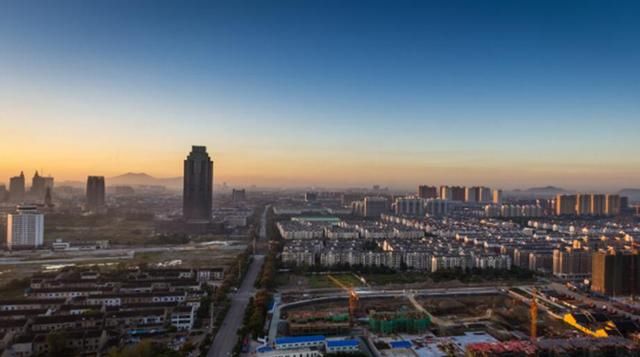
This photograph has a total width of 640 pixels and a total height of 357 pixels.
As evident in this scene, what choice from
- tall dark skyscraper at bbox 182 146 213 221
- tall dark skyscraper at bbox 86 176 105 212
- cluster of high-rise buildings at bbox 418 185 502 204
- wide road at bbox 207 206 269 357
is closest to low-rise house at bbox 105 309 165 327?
wide road at bbox 207 206 269 357

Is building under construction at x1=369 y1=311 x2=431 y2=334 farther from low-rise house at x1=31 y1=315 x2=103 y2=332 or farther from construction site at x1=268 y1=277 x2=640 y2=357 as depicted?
low-rise house at x1=31 y1=315 x2=103 y2=332

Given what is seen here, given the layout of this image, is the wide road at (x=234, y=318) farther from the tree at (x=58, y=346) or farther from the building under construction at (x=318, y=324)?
the tree at (x=58, y=346)

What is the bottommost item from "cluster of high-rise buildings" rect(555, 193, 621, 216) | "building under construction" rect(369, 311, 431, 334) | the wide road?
the wide road

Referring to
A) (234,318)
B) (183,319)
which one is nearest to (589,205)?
(234,318)

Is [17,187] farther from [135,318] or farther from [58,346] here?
[58,346]

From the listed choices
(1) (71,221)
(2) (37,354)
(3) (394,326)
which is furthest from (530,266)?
(1) (71,221)
